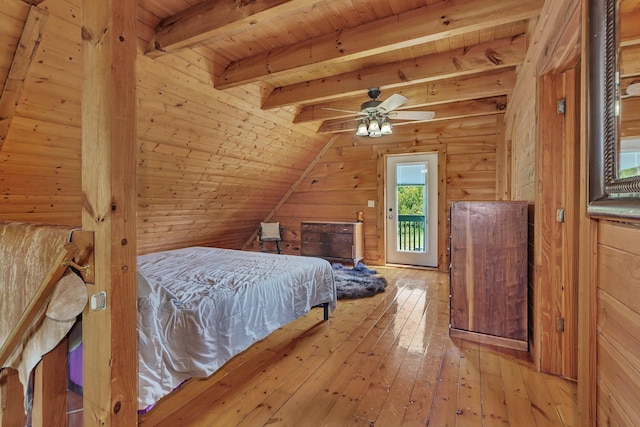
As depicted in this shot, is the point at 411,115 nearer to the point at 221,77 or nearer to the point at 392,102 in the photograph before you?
the point at 392,102

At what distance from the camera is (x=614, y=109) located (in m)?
0.90

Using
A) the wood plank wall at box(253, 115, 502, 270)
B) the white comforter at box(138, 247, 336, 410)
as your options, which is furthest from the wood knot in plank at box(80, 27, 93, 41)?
the wood plank wall at box(253, 115, 502, 270)

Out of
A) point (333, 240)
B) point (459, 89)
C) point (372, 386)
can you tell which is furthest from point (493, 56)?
Answer: point (333, 240)

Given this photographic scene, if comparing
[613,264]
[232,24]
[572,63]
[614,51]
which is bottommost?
[613,264]

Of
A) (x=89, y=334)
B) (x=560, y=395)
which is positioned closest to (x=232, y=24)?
(x=89, y=334)

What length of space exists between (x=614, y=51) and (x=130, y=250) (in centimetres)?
162

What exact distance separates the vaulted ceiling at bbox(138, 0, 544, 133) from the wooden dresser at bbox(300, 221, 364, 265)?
224 cm

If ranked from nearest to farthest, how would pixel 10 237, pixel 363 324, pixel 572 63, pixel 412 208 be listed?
pixel 10 237 → pixel 572 63 → pixel 363 324 → pixel 412 208

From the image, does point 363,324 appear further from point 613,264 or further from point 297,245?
point 297,245

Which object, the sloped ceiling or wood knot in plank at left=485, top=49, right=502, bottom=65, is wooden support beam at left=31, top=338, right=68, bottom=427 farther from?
wood knot in plank at left=485, top=49, right=502, bottom=65

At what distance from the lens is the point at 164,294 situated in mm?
1682

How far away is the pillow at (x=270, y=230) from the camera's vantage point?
5.67m

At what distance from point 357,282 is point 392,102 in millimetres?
2270

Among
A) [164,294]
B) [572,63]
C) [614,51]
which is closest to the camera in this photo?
[614,51]
